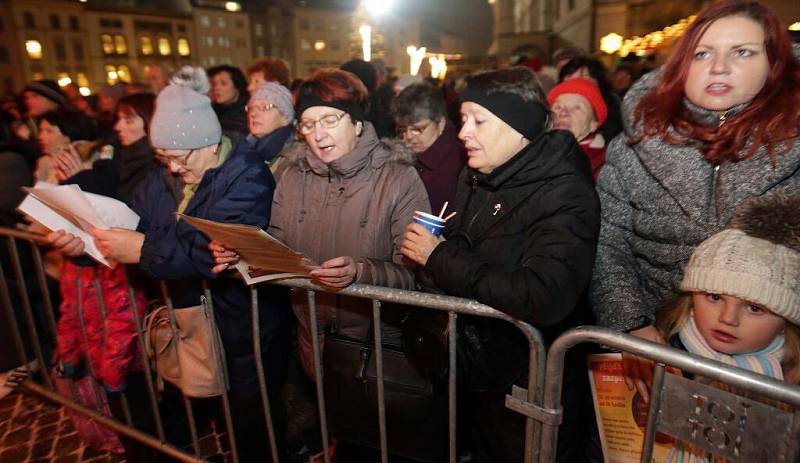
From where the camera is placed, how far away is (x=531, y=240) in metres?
1.90

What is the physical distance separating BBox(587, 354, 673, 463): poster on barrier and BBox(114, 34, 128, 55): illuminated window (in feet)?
240

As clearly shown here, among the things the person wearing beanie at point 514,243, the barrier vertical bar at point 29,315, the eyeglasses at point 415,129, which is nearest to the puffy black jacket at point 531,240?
the person wearing beanie at point 514,243

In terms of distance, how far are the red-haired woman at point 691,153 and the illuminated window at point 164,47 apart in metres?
73.7

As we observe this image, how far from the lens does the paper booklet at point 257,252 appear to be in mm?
1863

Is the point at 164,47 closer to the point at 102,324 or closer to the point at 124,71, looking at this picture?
the point at 124,71

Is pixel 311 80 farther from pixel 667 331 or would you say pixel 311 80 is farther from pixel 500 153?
pixel 667 331

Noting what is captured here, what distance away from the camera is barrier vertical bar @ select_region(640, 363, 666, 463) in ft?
5.01

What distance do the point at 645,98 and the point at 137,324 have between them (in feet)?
10.3

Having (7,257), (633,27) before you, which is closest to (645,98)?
(7,257)

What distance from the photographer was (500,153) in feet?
7.04

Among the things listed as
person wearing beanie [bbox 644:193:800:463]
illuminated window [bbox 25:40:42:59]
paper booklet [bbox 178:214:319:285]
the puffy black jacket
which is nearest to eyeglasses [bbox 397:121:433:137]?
the puffy black jacket

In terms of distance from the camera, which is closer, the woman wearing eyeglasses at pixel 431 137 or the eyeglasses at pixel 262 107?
the woman wearing eyeglasses at pixel 431 137

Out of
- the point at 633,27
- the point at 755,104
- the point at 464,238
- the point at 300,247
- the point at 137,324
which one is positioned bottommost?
the point at 137,324

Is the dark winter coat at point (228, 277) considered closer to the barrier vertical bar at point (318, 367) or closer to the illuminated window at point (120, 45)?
the barrier vertical bar at point (318, 367)
